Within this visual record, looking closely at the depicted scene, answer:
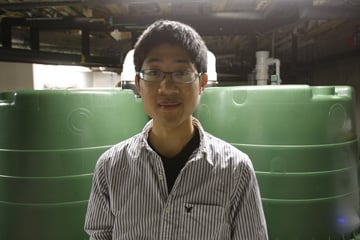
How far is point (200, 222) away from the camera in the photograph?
0.88 metres

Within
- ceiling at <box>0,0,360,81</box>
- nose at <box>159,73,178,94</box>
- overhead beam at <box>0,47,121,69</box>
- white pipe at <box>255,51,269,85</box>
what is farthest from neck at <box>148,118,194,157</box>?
overhead beam at <box>0,47,121,69</box>

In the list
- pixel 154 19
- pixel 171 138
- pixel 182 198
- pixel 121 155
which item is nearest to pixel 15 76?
pixel 154 19

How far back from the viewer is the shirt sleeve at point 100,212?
971 mm

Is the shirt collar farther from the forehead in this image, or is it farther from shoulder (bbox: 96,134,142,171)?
the forehead

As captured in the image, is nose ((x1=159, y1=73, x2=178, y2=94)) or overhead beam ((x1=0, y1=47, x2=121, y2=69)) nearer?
nose ((x1=159, y1=73, x2=178, y2=94))

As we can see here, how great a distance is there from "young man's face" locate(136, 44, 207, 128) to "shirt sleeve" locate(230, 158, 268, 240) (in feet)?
0.86

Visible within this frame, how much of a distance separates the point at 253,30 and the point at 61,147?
7.96ft

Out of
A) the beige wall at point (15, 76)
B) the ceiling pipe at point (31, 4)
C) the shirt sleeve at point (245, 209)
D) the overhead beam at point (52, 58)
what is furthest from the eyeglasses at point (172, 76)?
the beige wall at point (15, 76)

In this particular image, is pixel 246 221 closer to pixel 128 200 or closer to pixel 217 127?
pixel 128 200

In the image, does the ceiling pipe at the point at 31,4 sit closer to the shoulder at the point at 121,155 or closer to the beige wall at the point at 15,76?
the beige wall at the point at 15,76

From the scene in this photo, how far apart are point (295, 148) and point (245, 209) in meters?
0.87

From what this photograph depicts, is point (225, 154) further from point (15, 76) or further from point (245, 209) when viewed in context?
point (15, 76)

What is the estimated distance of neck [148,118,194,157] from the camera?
944 mm

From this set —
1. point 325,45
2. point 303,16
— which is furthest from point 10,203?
point 325,45
